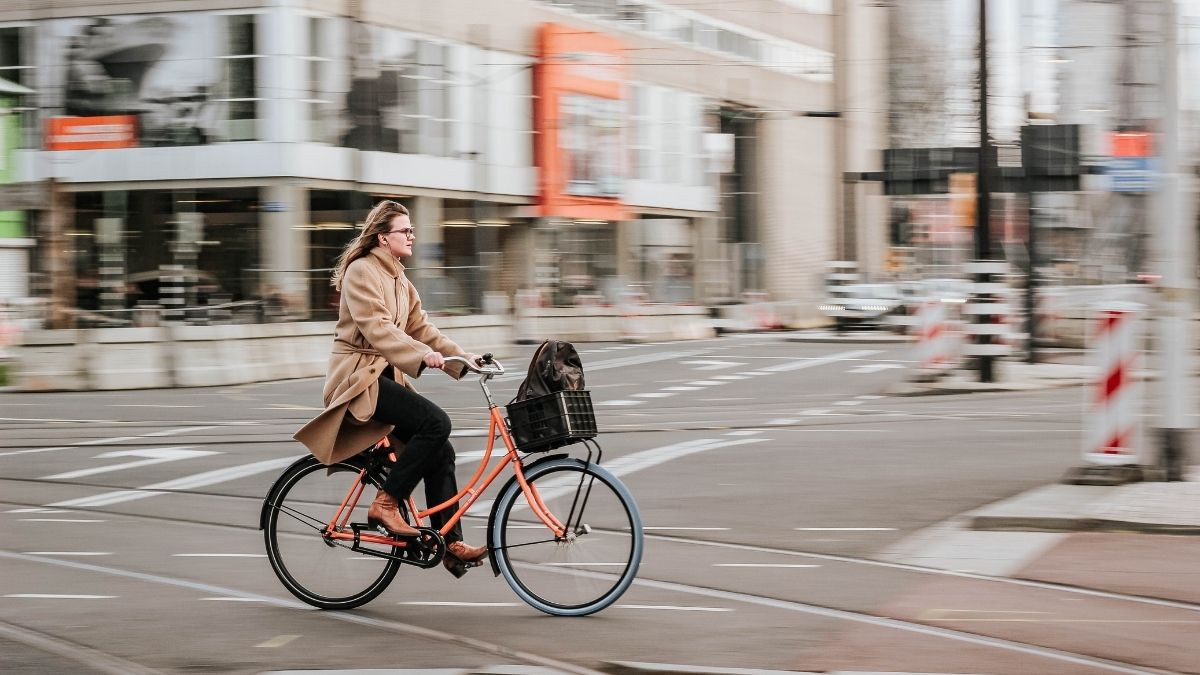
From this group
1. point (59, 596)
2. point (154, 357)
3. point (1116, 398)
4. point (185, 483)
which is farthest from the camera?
point (154, 357)

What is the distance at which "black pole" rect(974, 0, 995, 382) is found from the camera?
71.2 feet

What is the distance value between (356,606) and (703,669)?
A: 6.68 feet

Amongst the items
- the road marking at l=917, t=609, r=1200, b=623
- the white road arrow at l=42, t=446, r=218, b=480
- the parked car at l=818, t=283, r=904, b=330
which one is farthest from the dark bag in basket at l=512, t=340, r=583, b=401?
the parked car at l=818, t=283, r=904, b=330

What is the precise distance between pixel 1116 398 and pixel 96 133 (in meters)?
30.7

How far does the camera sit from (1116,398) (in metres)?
10.4

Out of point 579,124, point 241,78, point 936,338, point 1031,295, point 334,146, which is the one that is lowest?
point 936,338

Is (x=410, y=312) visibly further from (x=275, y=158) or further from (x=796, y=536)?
(x=275, y=158)

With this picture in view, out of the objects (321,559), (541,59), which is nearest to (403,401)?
(321,559)

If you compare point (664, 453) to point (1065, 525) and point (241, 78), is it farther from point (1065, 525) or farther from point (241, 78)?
point (241, 78)

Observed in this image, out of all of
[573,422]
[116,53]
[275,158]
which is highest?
[116,53]

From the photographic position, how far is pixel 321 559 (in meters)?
7.21

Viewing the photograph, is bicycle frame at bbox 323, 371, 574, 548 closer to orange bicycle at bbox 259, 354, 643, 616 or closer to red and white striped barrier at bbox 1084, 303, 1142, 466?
orange bicycle at bbox 259, 354, 643, 616

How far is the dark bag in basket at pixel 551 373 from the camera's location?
6.55 m

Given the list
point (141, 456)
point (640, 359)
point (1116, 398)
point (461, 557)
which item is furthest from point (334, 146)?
point (461, 557)
